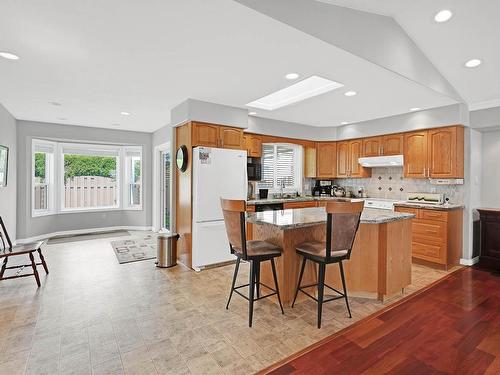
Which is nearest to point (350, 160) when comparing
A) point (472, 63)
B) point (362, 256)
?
point (472, 63)

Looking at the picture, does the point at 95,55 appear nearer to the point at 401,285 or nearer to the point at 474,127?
the point at 401,285

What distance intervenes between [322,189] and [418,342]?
173 inches

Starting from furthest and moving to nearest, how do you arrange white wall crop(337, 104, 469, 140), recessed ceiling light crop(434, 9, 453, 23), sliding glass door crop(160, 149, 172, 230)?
1. sliding glass door crop(160, 149, 172, 230)
2. white wall crop(337, 104, 469, 140)
3. recessed ceiling light crop(434, 9, 453, 23)

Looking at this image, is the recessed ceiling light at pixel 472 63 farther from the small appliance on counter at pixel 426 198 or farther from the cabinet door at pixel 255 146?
the cabinet door at pixel 255 146

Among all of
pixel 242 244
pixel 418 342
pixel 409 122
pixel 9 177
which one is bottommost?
pixel 418 342

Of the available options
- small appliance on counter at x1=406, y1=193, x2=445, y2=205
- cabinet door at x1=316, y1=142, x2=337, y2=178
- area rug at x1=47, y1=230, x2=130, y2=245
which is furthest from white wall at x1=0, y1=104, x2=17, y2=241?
small appliance on counter at x1=406, y1=193, x2=445, y2=205

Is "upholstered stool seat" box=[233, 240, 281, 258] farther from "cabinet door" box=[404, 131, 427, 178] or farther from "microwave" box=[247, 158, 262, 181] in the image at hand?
Answer: "cabinet door" box=[404, 131, 427, 178]

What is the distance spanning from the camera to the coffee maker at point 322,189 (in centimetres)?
646

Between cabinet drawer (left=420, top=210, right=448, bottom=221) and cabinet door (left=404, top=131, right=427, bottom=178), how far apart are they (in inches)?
27.4

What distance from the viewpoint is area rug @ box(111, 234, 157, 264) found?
464 centimetres

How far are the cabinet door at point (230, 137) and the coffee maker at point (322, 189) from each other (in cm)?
270

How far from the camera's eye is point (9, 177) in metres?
4.95

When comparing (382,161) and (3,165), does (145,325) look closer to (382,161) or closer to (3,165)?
(3,165)

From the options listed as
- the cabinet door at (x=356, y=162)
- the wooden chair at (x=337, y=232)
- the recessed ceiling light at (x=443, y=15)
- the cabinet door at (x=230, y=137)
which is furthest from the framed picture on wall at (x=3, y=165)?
the cabinet door at (x=356, y=162)
